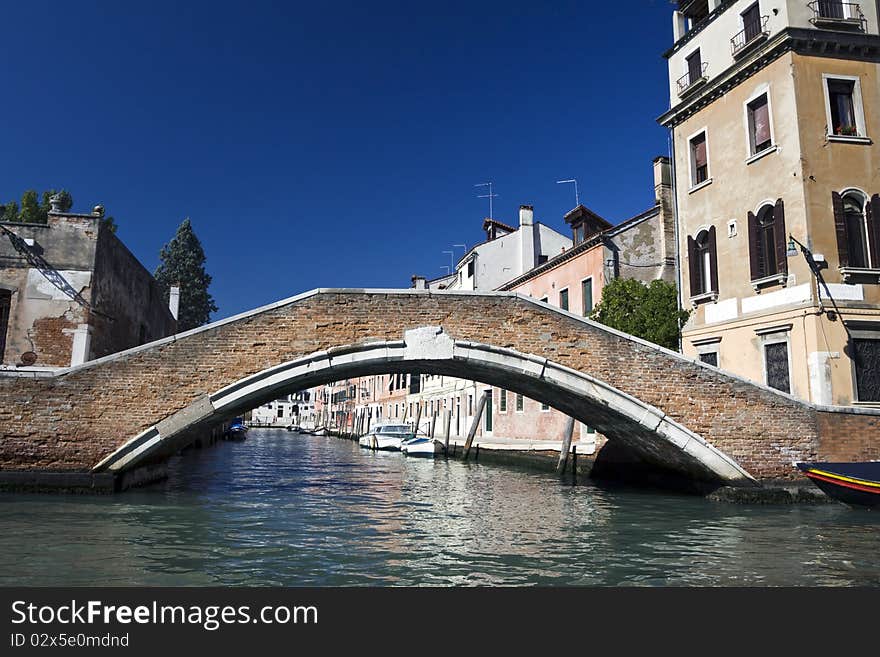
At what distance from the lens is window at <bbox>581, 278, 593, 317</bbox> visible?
Answer: 16.3m

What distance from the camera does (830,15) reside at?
1099cm

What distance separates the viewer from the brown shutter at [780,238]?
10.5 m

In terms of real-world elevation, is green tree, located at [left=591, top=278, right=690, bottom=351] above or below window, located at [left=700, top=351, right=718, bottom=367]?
above

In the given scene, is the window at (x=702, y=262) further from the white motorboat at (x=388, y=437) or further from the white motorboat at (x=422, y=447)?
the white motorboat at (x=388, y=437)

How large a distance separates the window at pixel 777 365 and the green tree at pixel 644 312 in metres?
2.10

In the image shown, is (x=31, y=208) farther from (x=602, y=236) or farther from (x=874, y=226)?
(x=874, y=226)

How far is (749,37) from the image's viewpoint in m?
11.6

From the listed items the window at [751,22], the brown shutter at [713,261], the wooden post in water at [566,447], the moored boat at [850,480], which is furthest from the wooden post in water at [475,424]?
the moored boat at [850,480]

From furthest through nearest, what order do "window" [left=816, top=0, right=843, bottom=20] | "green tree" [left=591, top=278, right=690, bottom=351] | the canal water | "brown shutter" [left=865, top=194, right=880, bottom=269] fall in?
"green tree" [left=591, top=278, right=690, bottom=351]
"window" [left=816, top=0, right=843, bottom=20]
"brown shutter" [left=865, top=194, right=880, bottom=269]
the canal water

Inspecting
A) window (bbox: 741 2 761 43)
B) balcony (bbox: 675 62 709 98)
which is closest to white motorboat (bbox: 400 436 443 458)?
balcony (bbox: 675 62 709 98)

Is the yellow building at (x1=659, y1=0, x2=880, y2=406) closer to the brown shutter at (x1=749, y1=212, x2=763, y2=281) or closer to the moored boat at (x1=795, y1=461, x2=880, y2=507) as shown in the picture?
the brown shutter at (x1=749, y1=212, x2=763, y2=281)

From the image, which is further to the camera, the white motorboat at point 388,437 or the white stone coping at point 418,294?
the white motorboat at point 388,437

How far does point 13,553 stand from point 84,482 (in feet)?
11.1
